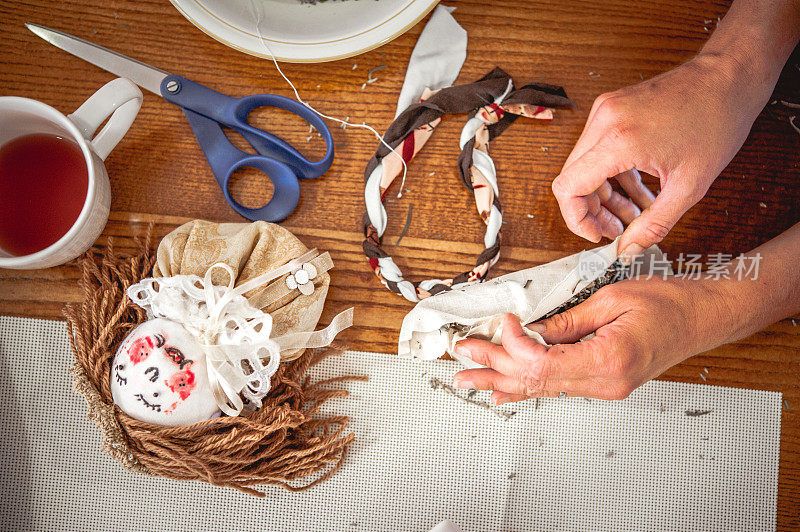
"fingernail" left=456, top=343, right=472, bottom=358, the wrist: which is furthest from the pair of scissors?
the wrist

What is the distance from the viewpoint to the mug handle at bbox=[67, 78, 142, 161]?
1.68 ft

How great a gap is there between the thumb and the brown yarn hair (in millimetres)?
211

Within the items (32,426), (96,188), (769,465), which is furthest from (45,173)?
(769,465)

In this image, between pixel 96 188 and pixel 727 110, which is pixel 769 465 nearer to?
pixel 727 110

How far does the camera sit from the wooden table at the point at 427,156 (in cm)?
60

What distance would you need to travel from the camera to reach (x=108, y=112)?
0.52 meters

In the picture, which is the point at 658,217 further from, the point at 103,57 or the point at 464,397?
the point at 103,57

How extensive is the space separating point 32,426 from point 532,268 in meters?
0.59

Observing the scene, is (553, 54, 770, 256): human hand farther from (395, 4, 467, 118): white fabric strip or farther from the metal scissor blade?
the metal scissor blade

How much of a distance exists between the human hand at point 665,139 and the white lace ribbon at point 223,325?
1.14 ft

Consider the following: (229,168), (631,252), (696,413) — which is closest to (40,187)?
(229,168)

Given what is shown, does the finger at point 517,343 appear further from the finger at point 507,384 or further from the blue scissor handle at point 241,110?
the blue scissor handle at point 241,110

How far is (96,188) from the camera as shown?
1.70 feet

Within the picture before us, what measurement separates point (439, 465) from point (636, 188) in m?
0.39
